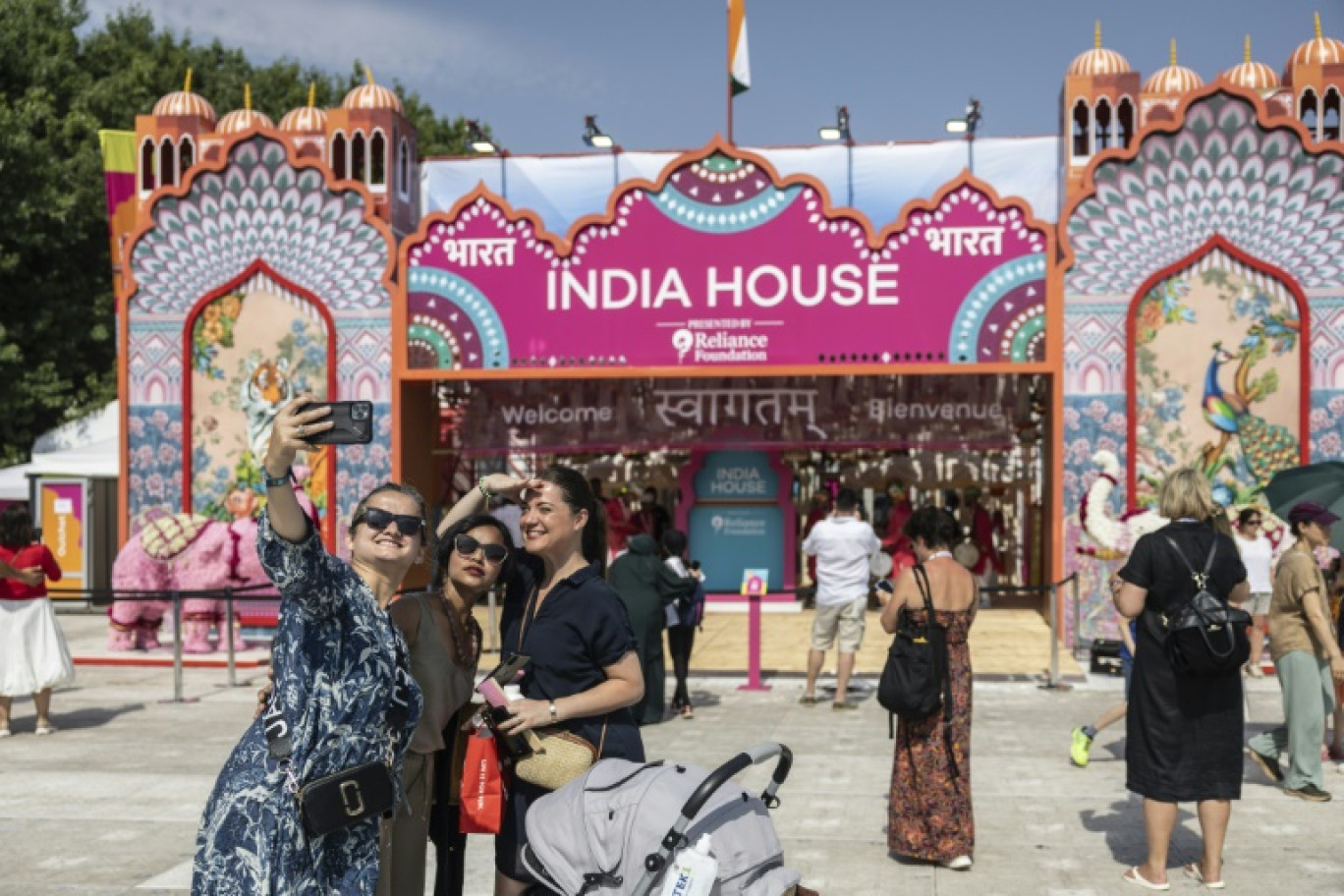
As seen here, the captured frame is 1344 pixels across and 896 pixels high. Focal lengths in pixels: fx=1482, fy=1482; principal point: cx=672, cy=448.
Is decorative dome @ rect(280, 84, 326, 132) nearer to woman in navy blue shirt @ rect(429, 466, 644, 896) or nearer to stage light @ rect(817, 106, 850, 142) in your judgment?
stage light @ rect(817, 106, 850, 142)

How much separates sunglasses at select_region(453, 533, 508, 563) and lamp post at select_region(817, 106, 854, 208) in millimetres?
23629

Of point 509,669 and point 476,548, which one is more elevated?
point 476,548

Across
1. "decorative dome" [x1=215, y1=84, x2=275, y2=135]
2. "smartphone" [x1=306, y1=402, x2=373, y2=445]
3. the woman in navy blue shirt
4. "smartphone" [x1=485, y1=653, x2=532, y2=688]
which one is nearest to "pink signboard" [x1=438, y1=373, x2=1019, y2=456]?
"decorative dome" [x1=215, y1=84, x2=275, y2=135]

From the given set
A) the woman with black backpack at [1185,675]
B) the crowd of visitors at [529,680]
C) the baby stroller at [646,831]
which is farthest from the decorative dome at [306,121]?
the baby stroller at [646,831]

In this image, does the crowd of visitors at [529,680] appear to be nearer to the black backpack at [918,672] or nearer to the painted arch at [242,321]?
the black backpack at [918,672]

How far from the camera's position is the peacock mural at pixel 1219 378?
14656 millimetres

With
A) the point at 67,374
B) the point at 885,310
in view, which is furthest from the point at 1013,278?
the point at 67,374

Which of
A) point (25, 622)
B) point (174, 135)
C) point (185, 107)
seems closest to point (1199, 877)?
point (25, 622)

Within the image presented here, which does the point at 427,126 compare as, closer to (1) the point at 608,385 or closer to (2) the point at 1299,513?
(1) the point at 608,385

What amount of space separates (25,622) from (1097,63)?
21031mm

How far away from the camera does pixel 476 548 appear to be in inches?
185

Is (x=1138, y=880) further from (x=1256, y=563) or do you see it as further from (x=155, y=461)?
(x=155, y=461)

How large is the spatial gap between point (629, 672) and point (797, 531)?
1609cm

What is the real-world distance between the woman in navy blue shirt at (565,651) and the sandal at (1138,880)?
3.01 metres
